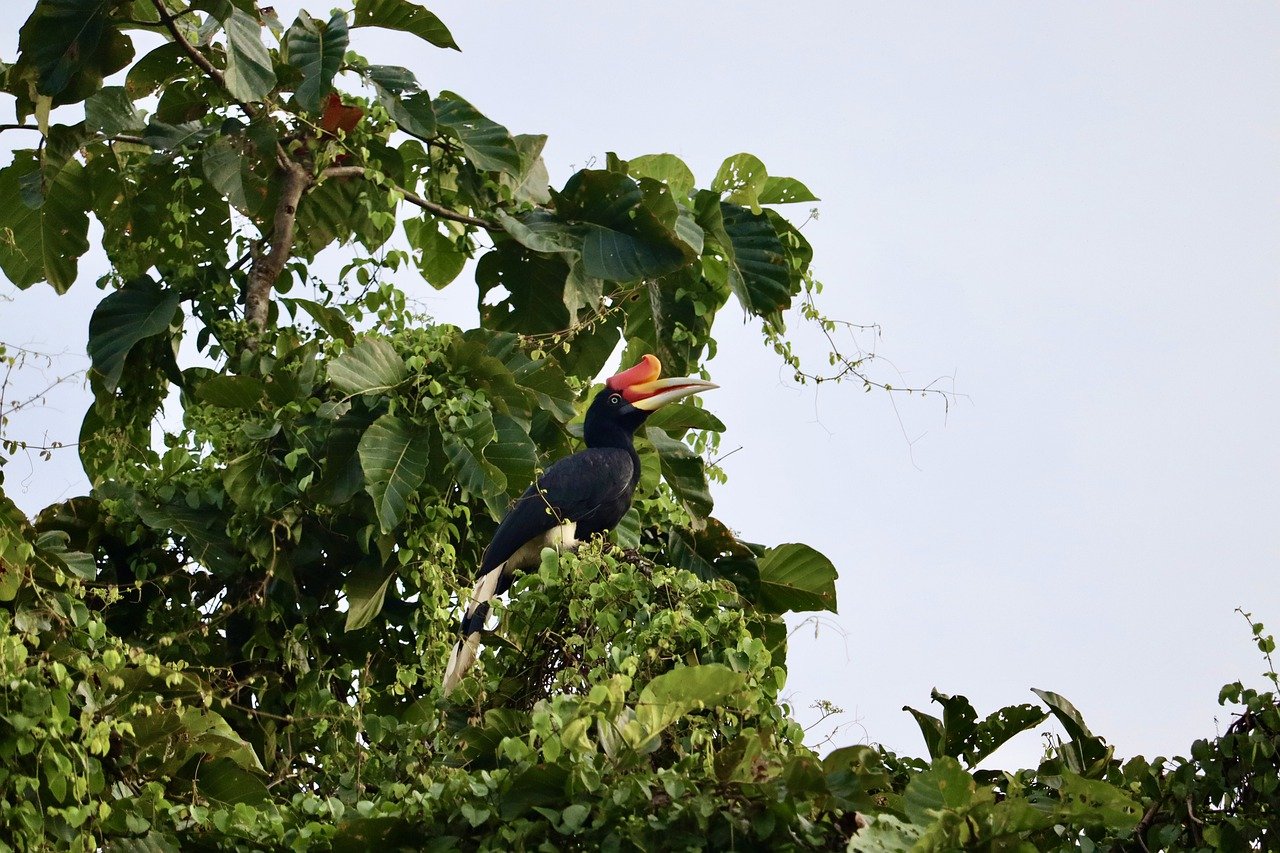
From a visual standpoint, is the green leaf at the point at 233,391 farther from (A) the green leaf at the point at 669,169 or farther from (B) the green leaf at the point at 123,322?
(A) the green leaf at the point at 669,169

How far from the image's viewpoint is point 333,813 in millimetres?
2541

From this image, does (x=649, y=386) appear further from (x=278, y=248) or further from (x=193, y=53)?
(x=193, y=53)

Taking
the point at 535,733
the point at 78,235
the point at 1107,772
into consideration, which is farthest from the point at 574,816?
the point at 78,235

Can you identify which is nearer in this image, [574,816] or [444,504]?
[574,816]

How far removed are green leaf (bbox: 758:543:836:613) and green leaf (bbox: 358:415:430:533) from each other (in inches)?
51.4

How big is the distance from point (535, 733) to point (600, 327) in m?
2.87

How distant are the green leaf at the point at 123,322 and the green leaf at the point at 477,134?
1011 millimetres

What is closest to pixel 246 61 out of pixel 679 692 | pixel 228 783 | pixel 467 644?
pixel 467 644

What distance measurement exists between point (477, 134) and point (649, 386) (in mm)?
943

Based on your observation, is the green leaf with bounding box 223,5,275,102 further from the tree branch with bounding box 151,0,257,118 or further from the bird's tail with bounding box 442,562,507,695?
the bird's tail with bounding box 442,562,507,695

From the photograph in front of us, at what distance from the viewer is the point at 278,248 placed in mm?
4594

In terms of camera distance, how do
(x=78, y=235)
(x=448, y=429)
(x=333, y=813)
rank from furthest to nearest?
(x=78, y=235) < (x=448, y=429) < (x=333, y=813)

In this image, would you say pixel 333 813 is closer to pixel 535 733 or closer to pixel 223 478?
pixel 535 733

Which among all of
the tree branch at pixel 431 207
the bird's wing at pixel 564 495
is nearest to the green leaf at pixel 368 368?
the bird's wing at pixel 564 495
